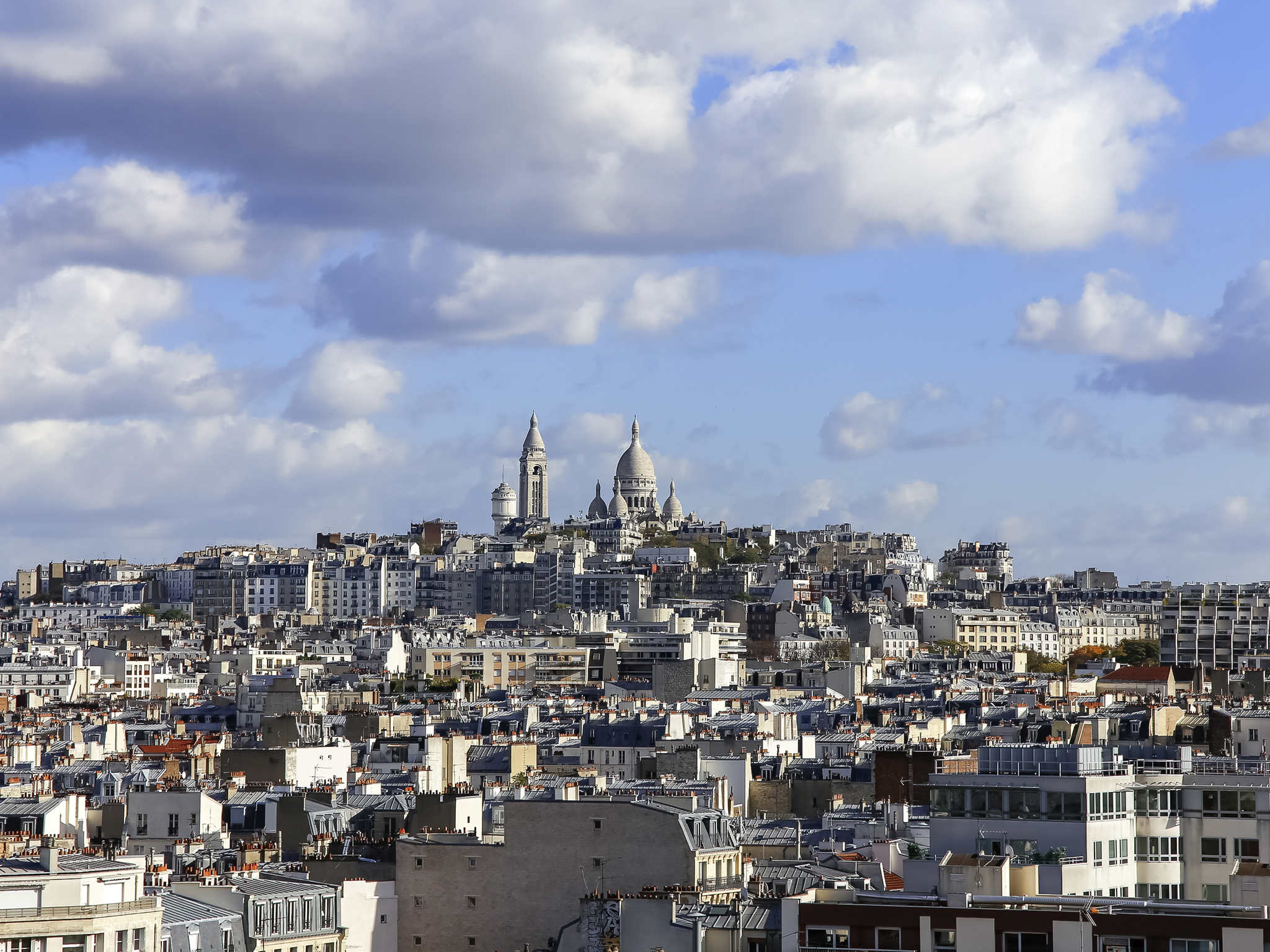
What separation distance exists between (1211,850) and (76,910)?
14978 millimetres

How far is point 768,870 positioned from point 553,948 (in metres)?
3.61

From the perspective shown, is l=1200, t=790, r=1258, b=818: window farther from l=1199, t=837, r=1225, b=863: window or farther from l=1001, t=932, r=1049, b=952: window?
l=1001, t=932, r=1049, b=952: window

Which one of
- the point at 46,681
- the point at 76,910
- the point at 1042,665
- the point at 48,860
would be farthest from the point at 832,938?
the point at 1042,665

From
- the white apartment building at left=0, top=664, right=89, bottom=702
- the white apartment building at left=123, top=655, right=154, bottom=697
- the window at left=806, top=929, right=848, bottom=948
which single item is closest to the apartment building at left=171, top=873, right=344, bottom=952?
the window at left=806, top=929, right=848, bottom=948

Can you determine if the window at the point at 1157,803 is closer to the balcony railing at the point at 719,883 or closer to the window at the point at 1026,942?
the balcony railing at the point at 719,883

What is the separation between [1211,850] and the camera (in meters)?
37.7

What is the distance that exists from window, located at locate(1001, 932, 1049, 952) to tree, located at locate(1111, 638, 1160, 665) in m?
123

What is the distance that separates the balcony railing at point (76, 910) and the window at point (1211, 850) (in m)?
13.7

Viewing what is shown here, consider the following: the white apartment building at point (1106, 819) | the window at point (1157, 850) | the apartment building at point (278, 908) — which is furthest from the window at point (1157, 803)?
the apartment building at point (278, 908)

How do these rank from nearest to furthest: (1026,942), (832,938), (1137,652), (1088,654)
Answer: (1026,942) < (832,938) < (1137,652) < (1088,654)

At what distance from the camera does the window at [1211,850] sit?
37.6m

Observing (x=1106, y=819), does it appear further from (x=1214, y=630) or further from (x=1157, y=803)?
(x=1214, y=630)

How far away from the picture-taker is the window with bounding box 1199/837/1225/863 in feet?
123

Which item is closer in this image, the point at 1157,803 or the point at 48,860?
the point at 48,860
